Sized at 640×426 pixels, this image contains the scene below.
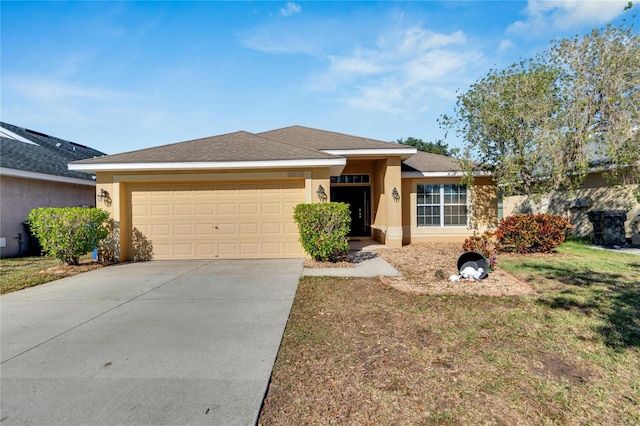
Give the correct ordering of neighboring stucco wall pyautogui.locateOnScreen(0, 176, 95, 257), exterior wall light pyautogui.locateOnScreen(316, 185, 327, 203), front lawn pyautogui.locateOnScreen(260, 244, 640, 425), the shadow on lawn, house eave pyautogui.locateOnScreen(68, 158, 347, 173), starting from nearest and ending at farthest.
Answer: front lawn pyautogui.locateOnScreen(260, 244, 640, 425)
the shadow on lawn
house eave pyautogui.locateOnScreen(68, 158, 347, 173)
exterior wall light pyautogui.locateOnScreen(316, 185, 327, 203)
neighboring stucco wall pyautogui.locateOnScreen(0, 176, 95, 257)

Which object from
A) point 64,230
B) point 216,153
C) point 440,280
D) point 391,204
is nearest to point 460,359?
point 440,280

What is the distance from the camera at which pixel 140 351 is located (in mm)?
3428

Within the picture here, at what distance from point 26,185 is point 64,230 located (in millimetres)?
5747

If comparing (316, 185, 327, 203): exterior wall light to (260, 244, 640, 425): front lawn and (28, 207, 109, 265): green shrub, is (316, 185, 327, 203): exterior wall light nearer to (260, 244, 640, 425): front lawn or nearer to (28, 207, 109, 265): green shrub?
(260, 244, 640, 425): front lawn

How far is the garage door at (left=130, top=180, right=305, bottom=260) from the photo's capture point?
31.1ft

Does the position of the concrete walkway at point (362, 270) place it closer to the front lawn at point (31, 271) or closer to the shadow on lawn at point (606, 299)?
the shadow on lawn at point (606, 299)

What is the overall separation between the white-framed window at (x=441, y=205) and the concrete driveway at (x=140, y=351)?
8.52 metres

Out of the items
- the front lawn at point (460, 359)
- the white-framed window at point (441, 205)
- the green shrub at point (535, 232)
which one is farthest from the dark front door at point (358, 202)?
the front lawn at point (460, 359)

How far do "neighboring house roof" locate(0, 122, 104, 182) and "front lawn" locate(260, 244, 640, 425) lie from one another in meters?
12.2

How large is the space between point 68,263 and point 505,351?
10414 mm

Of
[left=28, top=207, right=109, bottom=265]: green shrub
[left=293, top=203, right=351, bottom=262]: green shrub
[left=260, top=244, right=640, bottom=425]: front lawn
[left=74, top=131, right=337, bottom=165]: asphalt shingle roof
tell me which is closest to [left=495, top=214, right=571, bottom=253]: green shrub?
[left=260, top=244, right=640, bottom=425]: front lawn

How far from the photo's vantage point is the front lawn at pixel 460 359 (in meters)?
2.38

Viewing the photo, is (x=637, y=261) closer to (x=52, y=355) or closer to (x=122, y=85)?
(x=52, y=355)

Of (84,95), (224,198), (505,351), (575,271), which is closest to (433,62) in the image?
(575,271)
